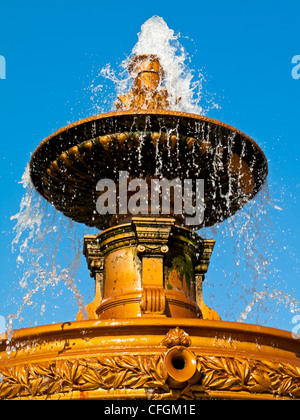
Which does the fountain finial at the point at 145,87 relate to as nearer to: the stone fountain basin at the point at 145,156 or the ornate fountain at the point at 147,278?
the ornate fountain at the point at 147,278

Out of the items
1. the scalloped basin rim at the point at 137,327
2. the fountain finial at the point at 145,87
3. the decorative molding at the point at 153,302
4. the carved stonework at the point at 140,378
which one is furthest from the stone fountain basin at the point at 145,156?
the carved stonework at the point at 140,378

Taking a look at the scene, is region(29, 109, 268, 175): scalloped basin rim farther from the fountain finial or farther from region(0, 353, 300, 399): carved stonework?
region(0, 353, 300, 399): carved stonework

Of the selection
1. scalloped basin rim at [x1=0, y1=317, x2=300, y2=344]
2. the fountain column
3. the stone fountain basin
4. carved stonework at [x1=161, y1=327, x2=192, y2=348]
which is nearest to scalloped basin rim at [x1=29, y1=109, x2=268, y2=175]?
the stone fountain basin

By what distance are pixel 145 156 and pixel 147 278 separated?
62.4 inches

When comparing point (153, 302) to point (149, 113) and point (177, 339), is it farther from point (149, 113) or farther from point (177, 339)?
point (149, 113)

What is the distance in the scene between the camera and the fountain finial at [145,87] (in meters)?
10.1

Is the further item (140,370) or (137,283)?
(137,283)

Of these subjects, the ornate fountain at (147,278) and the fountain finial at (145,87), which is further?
the fountain finial at (145,87)

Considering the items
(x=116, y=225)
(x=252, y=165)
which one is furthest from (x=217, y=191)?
(x=116, y=225)

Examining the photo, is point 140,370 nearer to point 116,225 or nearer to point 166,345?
point 166,345

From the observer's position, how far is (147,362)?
6578mm

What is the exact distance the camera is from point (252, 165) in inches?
390

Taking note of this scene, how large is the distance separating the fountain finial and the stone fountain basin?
1.17m

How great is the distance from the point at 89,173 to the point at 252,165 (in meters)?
2.27
